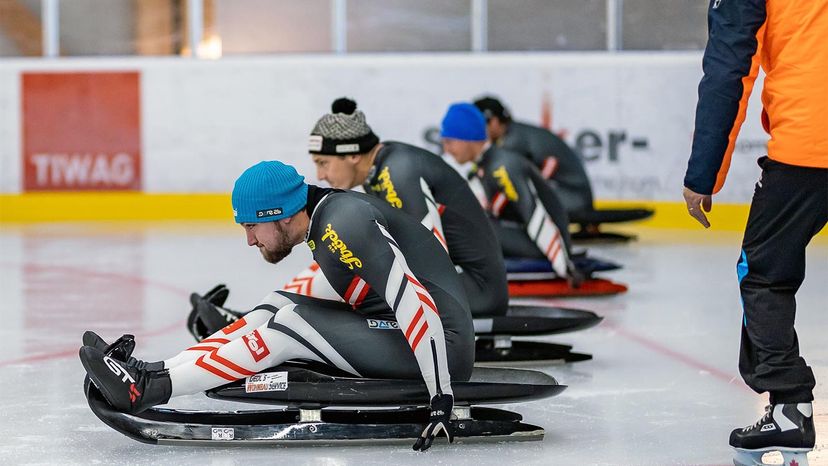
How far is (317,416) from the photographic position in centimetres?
436

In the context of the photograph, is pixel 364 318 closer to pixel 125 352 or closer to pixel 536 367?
pixel 125 352

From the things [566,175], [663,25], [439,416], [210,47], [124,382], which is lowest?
[439,416]

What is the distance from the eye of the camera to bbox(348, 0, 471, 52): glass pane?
49.6ft

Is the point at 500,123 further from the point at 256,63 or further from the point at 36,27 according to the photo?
the point at 36,27

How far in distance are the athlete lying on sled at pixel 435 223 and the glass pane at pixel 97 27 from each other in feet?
32.7

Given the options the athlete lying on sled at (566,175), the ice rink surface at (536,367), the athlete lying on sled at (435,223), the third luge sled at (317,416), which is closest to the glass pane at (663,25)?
the ice rink surface at (536,367)

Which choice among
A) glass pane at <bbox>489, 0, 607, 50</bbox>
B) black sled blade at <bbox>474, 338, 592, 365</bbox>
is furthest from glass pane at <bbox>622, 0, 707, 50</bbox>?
black sled blade at <bbox>474, 338, 592, 365</bbox>

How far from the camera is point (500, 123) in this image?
8.59m

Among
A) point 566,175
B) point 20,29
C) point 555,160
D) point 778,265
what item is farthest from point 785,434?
point 20,29

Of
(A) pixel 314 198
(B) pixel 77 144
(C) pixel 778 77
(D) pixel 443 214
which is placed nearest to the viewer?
(C) pixel 778 77

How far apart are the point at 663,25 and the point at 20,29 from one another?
7204 millimetres

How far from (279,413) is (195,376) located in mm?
335

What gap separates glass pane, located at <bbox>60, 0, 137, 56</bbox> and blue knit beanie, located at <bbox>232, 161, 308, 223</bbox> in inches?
469

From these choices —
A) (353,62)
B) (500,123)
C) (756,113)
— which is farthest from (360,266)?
(353,62)
